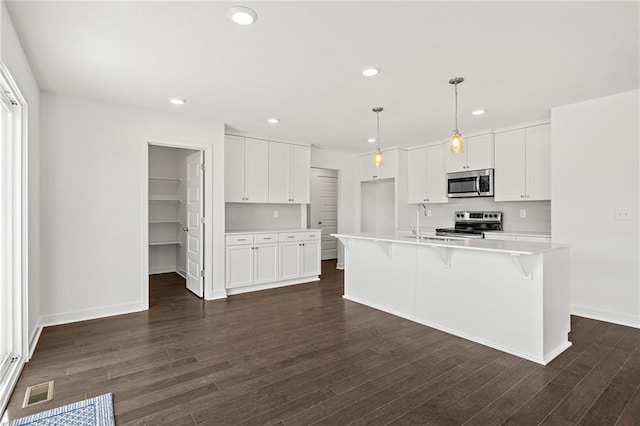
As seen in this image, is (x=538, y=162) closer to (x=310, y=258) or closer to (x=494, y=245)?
(x=494, y=245)

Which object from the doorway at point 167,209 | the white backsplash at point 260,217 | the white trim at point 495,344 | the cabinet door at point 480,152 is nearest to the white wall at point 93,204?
the white backsplash at point 260,217

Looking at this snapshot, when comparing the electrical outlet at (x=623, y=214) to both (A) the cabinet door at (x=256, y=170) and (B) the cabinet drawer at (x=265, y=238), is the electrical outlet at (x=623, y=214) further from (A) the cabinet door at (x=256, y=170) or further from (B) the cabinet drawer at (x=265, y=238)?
(A) the cabinet door at (x=256, y=170)

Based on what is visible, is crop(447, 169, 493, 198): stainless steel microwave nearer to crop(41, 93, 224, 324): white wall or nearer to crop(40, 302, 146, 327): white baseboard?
crop(41, 93, 224, 324): white wall

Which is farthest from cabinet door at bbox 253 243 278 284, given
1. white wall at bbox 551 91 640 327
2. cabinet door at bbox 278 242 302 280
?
white wall at bbox 551 91 640 327

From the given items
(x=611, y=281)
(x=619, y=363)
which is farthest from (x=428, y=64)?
(x=611, y=281)

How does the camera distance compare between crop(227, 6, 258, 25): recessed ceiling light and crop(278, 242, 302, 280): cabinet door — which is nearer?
crop(227, 6, 258, 25): recessed ceiling light

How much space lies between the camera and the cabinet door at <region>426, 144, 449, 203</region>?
5684 mm

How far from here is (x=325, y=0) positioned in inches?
76.6

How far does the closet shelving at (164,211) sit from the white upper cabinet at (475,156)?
490cm

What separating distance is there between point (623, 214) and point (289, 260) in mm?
4128

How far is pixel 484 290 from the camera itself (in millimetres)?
3010

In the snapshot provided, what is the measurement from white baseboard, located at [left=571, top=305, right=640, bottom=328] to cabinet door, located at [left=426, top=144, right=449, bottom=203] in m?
2.40

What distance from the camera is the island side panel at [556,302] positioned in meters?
2.69

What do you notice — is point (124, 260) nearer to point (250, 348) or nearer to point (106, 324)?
point (106, 324)
